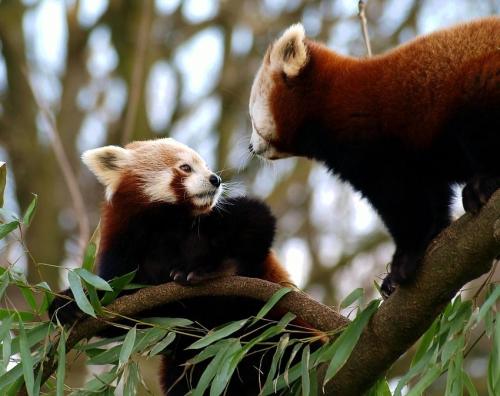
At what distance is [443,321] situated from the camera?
288 centimetres

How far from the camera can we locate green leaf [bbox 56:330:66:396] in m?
2.83

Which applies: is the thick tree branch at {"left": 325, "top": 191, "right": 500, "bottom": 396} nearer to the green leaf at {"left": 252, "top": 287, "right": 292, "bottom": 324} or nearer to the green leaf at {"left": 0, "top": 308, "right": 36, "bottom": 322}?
the green leaf at {"left": 252, "top": 287, "right": 292, "bottom": 324}

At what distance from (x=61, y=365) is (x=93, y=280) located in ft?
1.02

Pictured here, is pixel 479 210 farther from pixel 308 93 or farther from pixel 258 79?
pixel 258 79

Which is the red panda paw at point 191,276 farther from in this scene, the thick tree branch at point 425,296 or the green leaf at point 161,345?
the thick tree branch at point 425,296

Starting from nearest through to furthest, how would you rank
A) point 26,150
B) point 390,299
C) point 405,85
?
point 390,299 < point 405,85 < point 26,150

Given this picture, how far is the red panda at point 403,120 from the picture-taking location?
9.65 ft

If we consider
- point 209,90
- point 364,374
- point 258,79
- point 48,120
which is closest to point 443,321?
point 364,374

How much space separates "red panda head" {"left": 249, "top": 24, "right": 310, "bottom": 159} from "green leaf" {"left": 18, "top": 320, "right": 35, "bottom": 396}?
1.40 meters

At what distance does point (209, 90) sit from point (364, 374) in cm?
615

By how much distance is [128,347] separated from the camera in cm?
297

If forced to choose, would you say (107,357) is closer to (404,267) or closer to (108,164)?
(404,267)

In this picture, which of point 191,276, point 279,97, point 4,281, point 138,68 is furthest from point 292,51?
point 138,68

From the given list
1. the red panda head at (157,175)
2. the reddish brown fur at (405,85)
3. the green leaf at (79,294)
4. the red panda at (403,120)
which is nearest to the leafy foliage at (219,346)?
the green leaf at (79,294)
